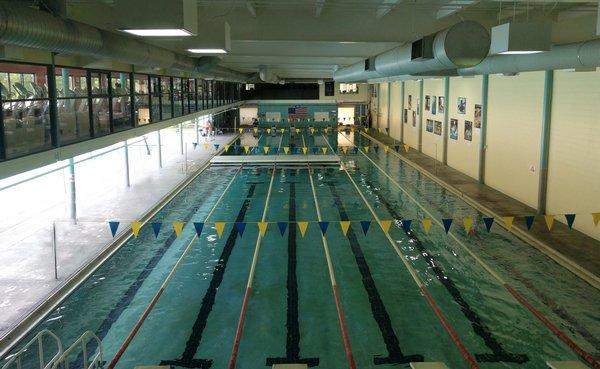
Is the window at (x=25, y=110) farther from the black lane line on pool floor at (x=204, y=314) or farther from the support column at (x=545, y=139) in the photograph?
the support column at (x=545, y=139)

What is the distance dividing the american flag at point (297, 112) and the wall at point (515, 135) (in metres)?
29.6

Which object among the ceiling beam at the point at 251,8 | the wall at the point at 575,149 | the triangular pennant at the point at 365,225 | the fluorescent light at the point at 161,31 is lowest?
the triangular pennant at the point at 365,225

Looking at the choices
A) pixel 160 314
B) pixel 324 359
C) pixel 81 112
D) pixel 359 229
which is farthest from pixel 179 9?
pixel 359 229

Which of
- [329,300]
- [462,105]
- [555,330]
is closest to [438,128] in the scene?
[462,105]

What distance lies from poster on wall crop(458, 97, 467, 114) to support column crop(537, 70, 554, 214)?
7329 millimetres

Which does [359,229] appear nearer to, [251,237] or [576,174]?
[251,237]

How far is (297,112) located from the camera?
4794 centimetres

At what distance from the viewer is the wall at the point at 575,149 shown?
1241 centimetres

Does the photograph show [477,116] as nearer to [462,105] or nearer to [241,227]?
[462,105]

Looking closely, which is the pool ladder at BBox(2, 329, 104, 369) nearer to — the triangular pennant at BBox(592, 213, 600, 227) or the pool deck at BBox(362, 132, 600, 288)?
the pool deck at BBox(362, 132, 600, 288)

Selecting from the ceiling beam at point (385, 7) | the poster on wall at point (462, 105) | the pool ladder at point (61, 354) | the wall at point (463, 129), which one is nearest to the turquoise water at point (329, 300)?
the pool ladder at point (61, 354)

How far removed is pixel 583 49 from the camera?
27.9 ft

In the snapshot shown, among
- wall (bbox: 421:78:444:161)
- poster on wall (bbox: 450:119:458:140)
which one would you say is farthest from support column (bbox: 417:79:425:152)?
poster on wall (bbox: 450:119:458:140)

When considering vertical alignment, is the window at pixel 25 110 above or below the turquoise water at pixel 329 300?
above
